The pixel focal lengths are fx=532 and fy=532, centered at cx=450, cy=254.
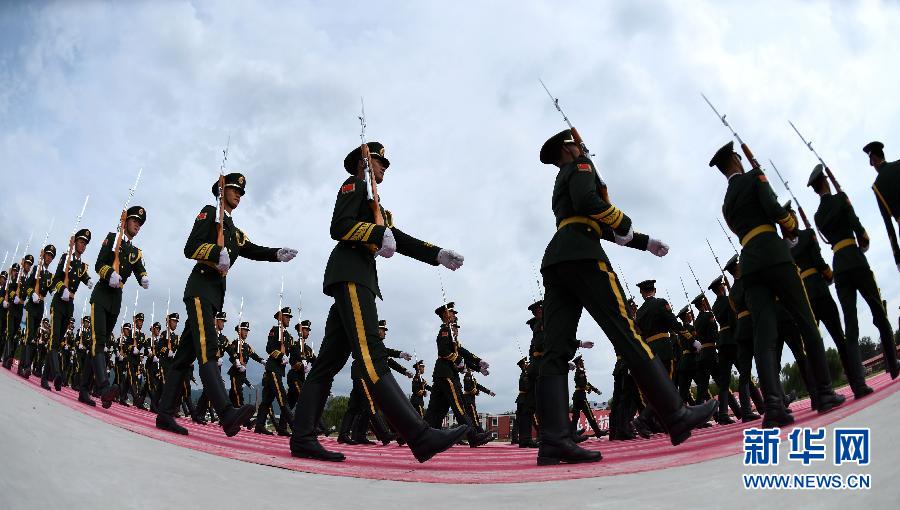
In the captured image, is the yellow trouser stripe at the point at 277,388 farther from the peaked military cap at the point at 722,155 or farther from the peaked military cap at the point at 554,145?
the peaked military cap at the point at 722,155

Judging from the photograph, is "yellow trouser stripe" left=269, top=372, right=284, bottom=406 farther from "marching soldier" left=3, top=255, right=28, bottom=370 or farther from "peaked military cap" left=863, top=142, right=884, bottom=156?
"peaked military cap" left=863, top=142, right=884, bottom=156

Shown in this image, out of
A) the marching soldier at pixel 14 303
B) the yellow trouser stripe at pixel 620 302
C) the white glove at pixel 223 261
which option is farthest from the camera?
the marching soldier at pixel 14 303

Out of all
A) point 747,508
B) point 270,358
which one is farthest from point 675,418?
point 270,358

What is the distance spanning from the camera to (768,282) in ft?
13.6

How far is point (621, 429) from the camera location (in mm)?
7734

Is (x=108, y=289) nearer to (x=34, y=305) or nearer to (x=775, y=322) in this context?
(x=34, y=305)

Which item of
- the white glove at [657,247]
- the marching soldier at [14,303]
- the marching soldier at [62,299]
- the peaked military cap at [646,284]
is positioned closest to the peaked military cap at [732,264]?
the peaked military cap at [646,284]

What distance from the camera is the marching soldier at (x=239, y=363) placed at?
12.9m

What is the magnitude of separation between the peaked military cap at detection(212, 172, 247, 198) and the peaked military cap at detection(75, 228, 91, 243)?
5542 mm

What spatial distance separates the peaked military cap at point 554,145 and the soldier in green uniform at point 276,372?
8.12 m

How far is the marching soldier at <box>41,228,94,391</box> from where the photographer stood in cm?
815

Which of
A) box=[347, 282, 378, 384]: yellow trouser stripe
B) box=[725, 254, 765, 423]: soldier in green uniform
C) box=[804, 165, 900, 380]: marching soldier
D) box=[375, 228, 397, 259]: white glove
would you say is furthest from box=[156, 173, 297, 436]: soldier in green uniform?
box=[804, 165, 900, 380]: marching soldier

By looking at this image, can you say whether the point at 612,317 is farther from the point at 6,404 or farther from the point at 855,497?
the point at 6,404

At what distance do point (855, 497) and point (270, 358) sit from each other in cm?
1048
